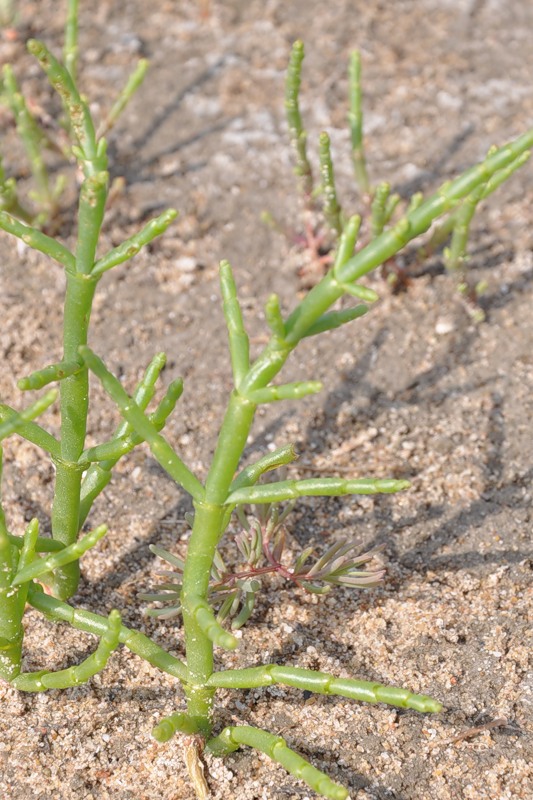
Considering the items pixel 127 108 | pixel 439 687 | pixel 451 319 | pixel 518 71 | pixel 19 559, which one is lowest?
pixel 439 687

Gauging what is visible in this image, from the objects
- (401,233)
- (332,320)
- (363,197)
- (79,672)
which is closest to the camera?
(401,233)

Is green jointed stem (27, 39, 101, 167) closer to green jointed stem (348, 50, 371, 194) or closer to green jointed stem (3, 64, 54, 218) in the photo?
green jointed stem (3, 64, 54, 218)

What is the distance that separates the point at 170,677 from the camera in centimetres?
193

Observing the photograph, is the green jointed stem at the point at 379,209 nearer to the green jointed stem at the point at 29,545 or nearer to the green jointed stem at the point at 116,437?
the green jointed stem at the point at 116,437

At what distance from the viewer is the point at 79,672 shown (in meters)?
1.63

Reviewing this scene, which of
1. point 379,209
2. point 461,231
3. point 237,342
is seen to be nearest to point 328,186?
point 379,209

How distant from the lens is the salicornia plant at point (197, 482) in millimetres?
1377

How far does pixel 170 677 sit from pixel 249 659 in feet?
0.54

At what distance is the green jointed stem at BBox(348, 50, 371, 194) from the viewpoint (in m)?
2.65

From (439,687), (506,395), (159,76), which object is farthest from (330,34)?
(439,687)

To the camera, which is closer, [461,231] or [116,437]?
[116,437]

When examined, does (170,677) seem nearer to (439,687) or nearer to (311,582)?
(311,582)

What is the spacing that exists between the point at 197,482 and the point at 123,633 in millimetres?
331

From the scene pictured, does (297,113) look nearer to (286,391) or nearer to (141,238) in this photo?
(141,238)
